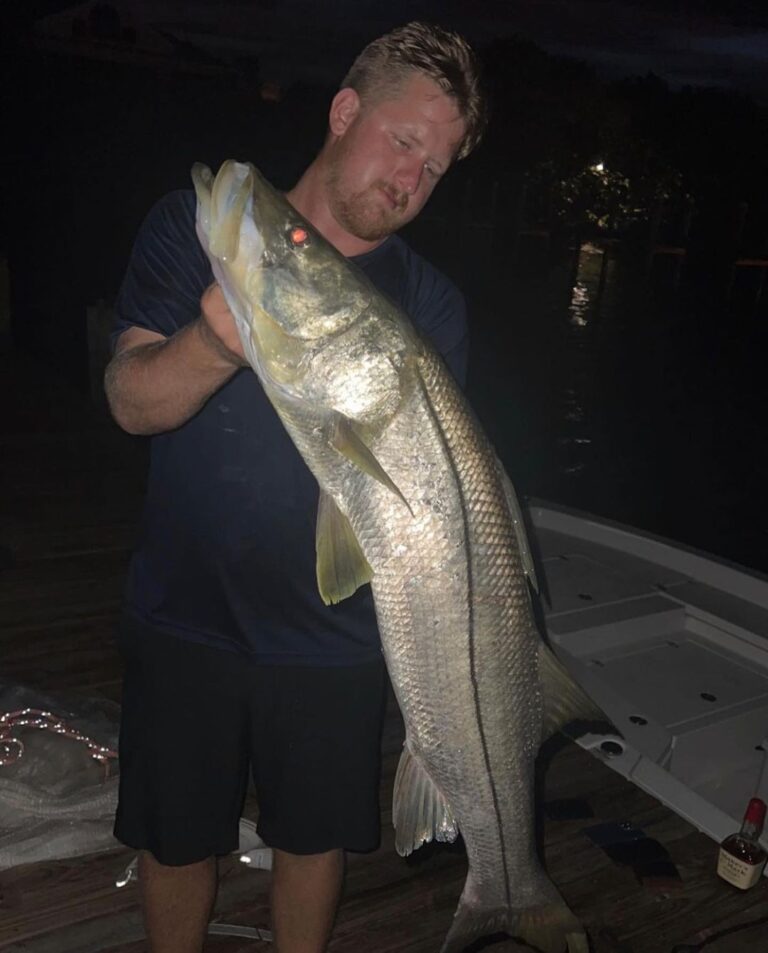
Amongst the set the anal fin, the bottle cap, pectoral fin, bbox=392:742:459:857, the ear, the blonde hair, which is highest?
the blonde hair

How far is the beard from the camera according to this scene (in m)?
2.32

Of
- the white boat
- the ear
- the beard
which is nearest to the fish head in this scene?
the beard

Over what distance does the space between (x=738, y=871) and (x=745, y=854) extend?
73 millimetres

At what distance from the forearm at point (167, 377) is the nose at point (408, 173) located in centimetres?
76

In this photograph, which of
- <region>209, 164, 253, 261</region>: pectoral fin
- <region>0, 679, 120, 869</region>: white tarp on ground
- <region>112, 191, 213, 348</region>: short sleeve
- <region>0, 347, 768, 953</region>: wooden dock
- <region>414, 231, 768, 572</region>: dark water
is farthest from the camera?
<region>414, 231, 768, 572</region>: dark water

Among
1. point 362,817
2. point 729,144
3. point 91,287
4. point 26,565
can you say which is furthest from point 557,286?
point 362,817

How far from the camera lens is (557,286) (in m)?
42.1

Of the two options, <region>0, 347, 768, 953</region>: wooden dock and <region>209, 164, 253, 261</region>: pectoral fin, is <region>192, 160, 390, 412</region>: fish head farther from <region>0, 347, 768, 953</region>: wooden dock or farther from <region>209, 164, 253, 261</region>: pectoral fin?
<region>0, 347, 768, 953</region>: wooden dock

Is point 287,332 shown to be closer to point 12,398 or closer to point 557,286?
point 12,398

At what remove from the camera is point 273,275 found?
1902 mm

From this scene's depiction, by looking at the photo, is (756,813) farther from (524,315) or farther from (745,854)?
(524,315)

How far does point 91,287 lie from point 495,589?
2605cm

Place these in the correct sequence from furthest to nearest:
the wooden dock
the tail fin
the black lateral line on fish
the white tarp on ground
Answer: the white tarp on ground, the wooden dock, the tail fin, the black lateral line on fish

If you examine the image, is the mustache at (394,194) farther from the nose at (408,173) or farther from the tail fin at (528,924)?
the tail fin at (528,924)
